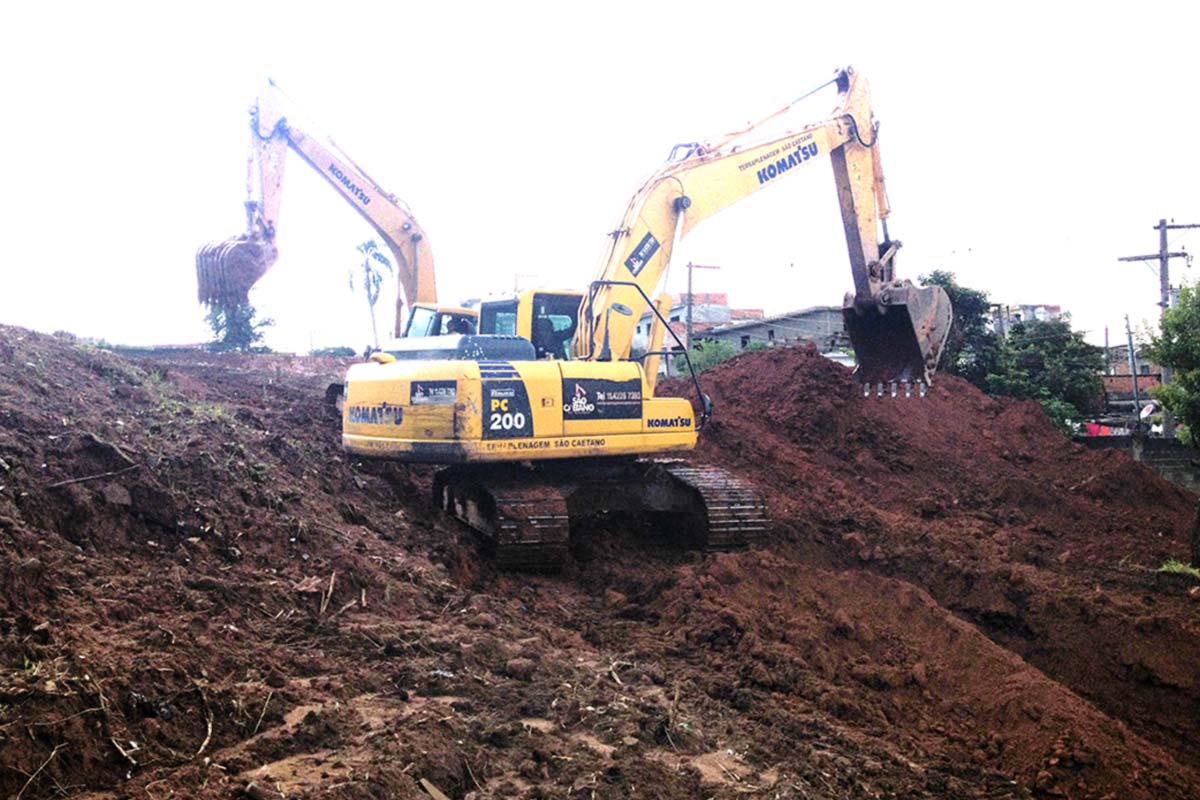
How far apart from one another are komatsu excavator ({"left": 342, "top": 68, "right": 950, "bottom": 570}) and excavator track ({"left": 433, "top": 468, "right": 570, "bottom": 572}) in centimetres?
1

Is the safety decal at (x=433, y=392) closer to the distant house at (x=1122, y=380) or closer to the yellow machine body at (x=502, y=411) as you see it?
the yellow machine body at (x=502, y=411)

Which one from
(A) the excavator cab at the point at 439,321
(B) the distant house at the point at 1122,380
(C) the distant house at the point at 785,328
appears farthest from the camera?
(C) the distant house at the point at 785,328

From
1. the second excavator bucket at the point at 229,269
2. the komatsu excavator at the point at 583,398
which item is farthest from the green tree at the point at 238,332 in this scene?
the komatsu excavator at the point at 583,398

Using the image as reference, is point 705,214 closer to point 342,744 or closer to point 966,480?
point 966,480

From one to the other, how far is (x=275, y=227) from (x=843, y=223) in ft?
22.2

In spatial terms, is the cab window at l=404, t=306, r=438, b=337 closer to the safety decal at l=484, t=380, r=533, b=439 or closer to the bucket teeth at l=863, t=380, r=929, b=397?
Result: the safety decal at l=484, t=380, r=533, b=439

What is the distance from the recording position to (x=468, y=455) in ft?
24.6

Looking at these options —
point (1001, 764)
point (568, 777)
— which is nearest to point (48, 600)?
point (568, 777)

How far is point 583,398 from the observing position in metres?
8.01

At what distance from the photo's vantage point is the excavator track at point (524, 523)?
24.6 feet

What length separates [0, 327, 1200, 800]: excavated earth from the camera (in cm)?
380

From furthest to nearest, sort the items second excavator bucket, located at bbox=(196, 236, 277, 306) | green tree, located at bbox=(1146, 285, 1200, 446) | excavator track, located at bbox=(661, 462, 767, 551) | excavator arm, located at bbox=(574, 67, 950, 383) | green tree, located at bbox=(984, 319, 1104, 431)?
green tree, located at bbox=(984, 319, 1104, 431) → second excavator bucket, located at bbox=(196, 236, 277, 306) → green tree, located at bbox=(1146, 285, 1200, 446) → excavator arm, located at bbox=(574, 67, 950, 383) → excavator track, located at bbox=(661, 462, 767, 551)

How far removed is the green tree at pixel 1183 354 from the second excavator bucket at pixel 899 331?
95.6 inches

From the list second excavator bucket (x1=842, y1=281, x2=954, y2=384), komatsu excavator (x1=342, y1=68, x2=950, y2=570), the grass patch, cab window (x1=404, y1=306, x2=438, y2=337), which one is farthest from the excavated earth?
second excavator bucket (x1=842, y1=281, x2=954, y2=384)
